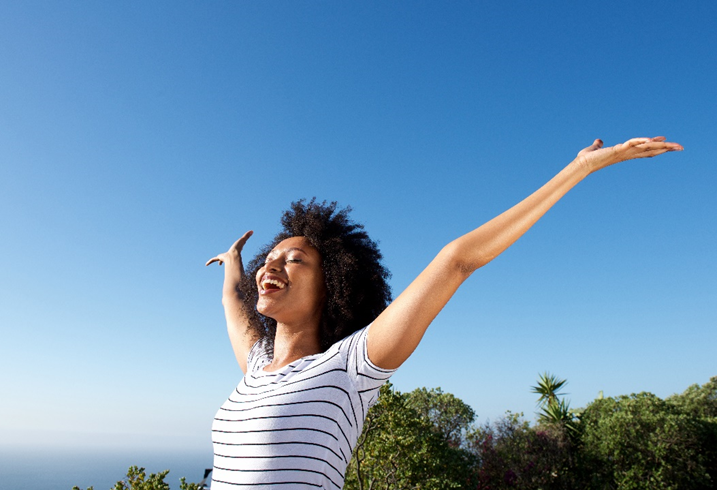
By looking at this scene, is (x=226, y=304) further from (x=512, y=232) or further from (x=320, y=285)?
(x=512, y=232)

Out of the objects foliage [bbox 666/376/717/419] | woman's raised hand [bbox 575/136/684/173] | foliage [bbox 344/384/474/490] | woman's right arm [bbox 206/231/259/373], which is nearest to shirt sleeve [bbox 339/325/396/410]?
woman's raised hand [bbox 575/136/684/173]

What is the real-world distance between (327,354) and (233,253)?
1.63 m

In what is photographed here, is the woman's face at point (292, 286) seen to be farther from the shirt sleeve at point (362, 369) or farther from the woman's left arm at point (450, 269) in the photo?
the woman's left arm at point (450, 269)

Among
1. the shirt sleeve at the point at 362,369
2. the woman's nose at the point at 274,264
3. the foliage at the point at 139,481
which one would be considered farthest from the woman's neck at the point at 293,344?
the foliage at the point at 139,481

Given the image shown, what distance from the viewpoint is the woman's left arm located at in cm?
148

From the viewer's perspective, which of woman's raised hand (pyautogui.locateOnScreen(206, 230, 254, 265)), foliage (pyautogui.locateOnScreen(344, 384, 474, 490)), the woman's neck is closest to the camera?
the woman's neck

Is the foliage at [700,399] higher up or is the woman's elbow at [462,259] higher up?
the foliage at [700,399]

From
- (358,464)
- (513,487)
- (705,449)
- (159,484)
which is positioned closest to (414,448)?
(358,464)

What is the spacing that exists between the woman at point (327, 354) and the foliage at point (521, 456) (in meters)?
18.7

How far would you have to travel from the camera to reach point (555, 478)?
1909 centimetres

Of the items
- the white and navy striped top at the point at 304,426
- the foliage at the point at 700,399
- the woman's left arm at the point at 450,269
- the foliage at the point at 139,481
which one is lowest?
the white and navy striped top at the point at 304,426

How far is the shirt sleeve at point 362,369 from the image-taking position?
5.31ft

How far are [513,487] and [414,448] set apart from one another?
9.33 m

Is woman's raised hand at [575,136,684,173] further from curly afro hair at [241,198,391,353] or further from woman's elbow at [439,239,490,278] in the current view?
curly afro hair at [241,198,391,353]
